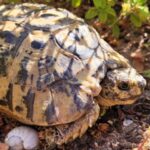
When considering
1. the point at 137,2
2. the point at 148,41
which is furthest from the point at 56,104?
the point at 148,41

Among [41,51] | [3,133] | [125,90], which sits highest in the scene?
[41,51]

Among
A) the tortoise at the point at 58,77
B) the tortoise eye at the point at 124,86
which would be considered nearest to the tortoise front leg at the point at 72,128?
the tortoise at the point at 58,77

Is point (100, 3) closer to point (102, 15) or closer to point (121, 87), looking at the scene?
point (102, 15)

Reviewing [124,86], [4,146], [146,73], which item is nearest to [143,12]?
[146,73]

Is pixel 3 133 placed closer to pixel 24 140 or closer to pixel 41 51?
pixel 24 140

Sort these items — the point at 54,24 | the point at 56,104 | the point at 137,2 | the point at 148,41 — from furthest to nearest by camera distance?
the point at 148,41 < the point at 137,2 < the point at 54,24 < the point at 56,104

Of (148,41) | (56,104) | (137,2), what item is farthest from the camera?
(148,41)
